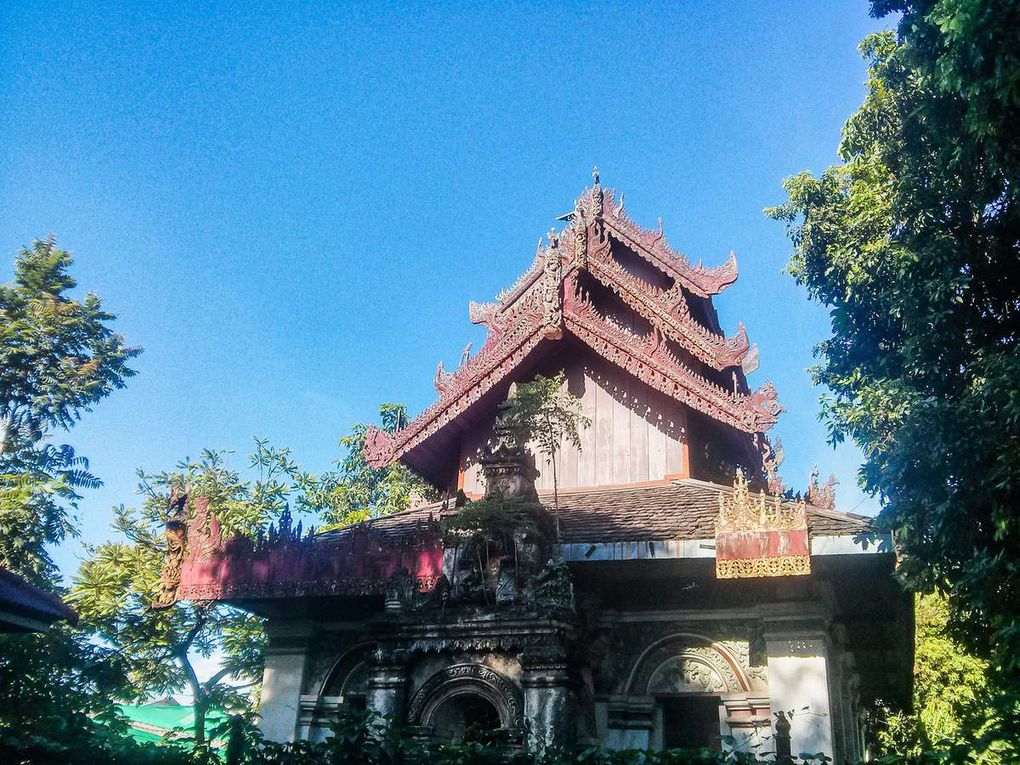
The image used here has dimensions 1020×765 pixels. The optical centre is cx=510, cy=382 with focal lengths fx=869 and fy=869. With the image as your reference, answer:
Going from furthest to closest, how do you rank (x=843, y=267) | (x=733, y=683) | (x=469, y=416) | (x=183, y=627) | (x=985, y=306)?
(x=183, y=627)
(x=469, y=416)
(x=843, y=267)
(x=733, y=683)
(x=985, y=306)

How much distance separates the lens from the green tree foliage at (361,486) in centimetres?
2131

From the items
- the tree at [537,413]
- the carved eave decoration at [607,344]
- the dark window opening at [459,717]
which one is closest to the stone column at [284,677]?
the carved eave decoration at [607,344]

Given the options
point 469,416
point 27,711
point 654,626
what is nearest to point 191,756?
point 27,711

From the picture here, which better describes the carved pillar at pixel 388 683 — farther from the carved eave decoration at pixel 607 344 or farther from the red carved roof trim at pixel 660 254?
the red carved roof trim at pixel 660 254

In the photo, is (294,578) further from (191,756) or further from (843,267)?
(843,267)

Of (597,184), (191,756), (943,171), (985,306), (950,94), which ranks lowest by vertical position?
(191,756)

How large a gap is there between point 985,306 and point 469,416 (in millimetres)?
6636

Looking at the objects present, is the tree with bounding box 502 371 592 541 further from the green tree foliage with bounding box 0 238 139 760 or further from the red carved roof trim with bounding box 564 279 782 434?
the green tree foliage with bounding box 0 238 139 760

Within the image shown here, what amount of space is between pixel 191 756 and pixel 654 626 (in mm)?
5272

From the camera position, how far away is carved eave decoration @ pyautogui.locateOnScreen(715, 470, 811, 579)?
8016mm

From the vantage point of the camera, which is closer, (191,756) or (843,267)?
(191,756)

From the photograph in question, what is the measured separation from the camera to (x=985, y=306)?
8492 mm

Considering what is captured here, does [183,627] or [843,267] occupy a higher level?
[843,267]

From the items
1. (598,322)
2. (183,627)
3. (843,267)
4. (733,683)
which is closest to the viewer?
(733,683)
